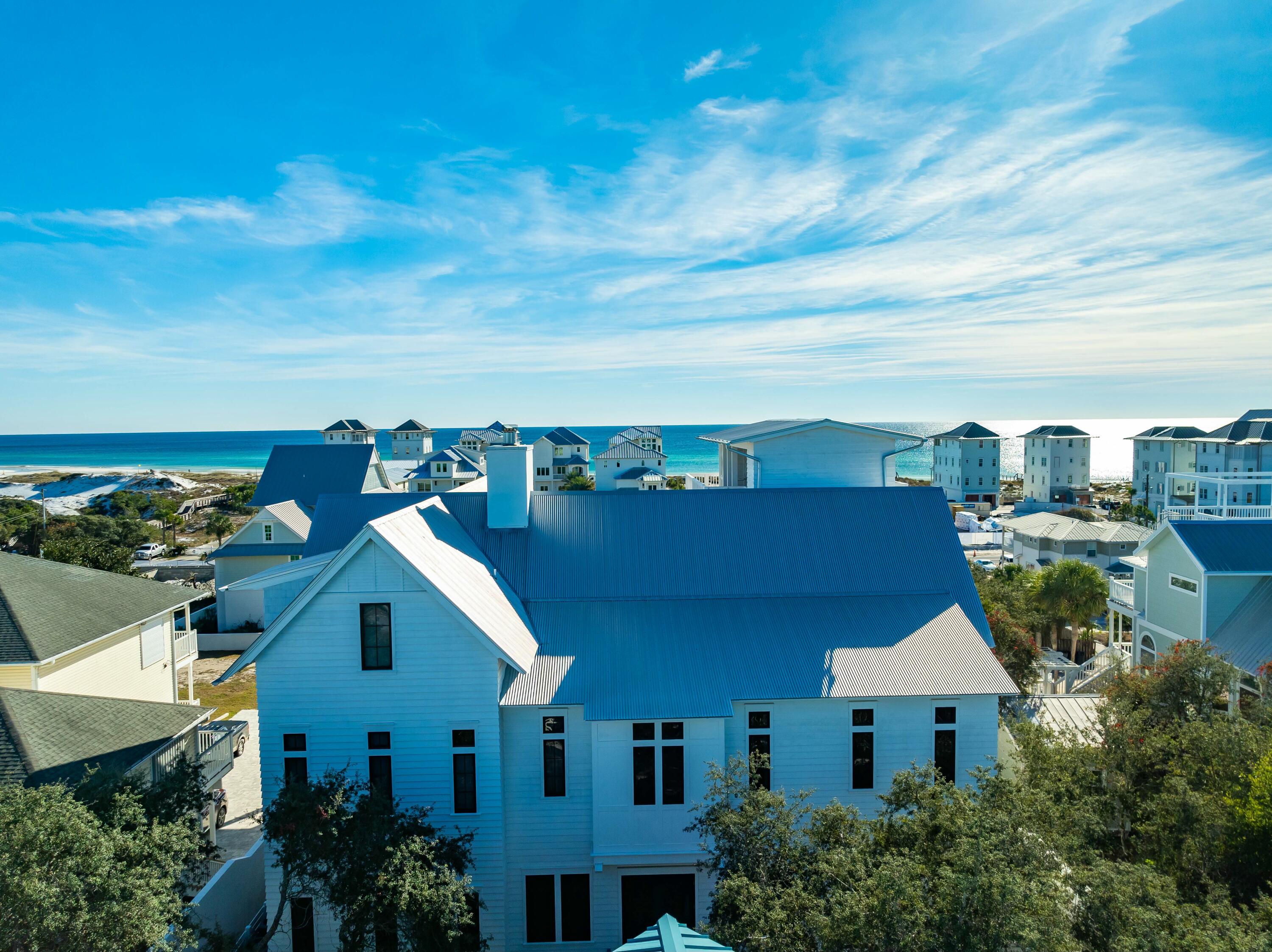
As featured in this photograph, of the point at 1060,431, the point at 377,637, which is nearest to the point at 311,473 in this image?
the point at 377,637

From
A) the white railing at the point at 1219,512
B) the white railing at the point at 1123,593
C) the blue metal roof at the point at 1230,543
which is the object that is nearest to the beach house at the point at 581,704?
the blue metal roof at the point at 1230,543

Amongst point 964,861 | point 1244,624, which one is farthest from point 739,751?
point 1244,624

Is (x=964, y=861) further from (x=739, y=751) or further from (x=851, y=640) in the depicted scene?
(x=851, y=640)

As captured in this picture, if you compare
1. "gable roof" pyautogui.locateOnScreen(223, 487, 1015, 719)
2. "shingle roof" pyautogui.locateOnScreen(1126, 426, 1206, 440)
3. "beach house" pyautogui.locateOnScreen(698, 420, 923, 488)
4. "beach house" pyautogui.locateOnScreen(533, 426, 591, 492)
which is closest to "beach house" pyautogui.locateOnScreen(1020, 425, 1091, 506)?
"shingle roof" pyautogui.locateOnScreen(1126, 426, 1206, 440)

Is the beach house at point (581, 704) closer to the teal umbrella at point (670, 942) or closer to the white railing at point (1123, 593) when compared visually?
the teal umbrella at point (670, 942)

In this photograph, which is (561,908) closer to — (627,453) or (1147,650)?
(1147,650)

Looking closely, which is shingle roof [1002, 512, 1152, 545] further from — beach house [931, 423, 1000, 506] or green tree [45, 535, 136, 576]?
beach house [931, 423, 1000, 506]
